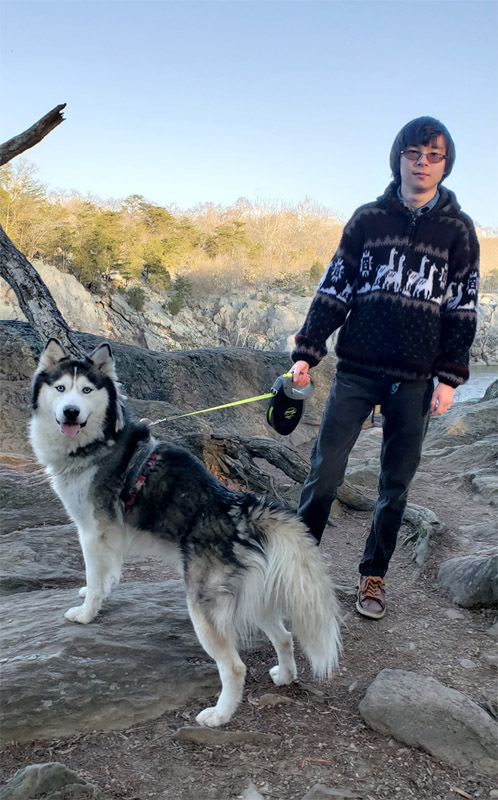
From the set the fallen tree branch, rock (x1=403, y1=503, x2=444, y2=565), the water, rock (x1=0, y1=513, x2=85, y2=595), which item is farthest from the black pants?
the water

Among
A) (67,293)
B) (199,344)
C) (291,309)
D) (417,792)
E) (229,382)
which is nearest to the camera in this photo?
(417,792)

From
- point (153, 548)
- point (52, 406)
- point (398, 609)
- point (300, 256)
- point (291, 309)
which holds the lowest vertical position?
point (398, 609)

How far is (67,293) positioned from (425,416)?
21784 mm

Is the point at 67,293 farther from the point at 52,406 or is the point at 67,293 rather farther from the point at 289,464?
the point at 52,406

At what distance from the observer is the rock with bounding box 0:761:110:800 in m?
1.66

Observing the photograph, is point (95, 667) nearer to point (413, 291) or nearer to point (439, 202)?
point (413, 291)

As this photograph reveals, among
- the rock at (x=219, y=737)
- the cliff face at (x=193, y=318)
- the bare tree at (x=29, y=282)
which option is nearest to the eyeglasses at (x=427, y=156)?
the rock at (x=219, y=737)

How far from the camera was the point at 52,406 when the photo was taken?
2.77 m

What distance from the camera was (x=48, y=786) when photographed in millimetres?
1686

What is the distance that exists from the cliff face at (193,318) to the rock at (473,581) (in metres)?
17.8

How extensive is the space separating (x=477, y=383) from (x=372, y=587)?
2151cm

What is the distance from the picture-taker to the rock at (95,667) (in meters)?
2.07

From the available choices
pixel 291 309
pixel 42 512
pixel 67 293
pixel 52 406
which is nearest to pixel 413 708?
pixel 52 406

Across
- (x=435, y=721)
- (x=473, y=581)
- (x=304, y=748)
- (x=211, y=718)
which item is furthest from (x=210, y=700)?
(x=473, y=581)
